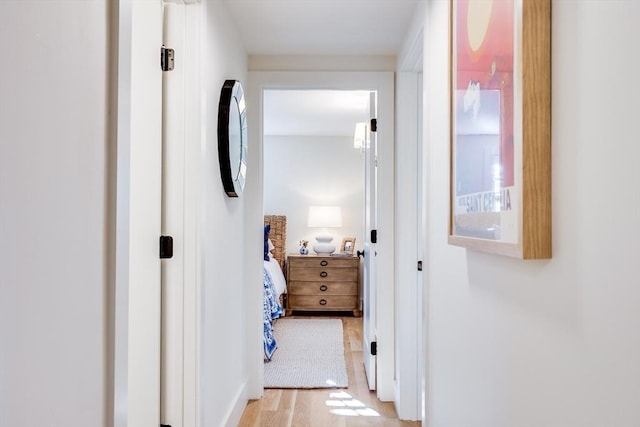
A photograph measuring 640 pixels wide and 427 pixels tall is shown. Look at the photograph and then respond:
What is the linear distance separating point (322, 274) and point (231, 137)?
332 centimetres

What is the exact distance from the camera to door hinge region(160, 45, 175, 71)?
168cm

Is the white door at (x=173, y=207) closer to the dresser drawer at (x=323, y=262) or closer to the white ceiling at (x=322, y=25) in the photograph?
the white ceiling at (x=322, y=25)

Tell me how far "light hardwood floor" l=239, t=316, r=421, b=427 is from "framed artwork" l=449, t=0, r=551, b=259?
170cm

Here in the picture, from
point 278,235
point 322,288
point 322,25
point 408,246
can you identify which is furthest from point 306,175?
point 322,25

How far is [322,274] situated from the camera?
5.27 metres

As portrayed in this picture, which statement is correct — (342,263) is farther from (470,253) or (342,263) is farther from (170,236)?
(470,253)

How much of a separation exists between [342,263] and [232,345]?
115 inches

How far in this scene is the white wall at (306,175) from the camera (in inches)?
234

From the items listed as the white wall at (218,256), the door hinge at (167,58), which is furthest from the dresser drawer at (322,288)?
the door hinge at (167,58)
